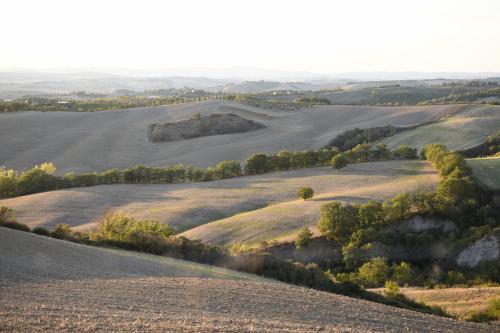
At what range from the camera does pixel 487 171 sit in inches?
2179

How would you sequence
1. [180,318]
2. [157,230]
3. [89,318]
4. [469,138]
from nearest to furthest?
[89,318]
[180,318]
[157,230]
[469,138]

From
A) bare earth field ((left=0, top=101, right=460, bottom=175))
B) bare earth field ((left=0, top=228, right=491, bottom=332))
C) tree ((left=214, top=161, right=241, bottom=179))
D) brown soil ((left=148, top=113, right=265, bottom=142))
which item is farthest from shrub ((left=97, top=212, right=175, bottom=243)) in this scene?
brown soil ((left=148, top=113, right=265, bottom=142))

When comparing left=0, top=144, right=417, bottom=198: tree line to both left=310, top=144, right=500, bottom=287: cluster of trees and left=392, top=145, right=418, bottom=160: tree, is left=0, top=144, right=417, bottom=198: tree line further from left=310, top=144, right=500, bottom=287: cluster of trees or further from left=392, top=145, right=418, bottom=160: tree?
left=310, top=144, right=500, bottom=287: cluster of trees

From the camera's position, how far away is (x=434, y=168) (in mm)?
62719

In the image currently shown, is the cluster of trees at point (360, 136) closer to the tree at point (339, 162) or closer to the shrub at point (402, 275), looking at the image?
the tree at point (339, 162)

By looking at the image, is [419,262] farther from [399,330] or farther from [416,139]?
[416,139]

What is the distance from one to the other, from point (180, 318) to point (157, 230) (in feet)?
74.7

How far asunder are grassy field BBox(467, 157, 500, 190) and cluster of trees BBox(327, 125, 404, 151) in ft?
106

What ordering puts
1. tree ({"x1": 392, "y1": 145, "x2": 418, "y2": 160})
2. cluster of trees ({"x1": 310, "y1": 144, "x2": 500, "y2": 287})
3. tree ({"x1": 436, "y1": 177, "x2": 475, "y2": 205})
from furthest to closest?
tree ({"x1": 392, "y1": 145, "x2": 418, "y2": 160})
tree ({"x1": 436, "y1": 177, "x2": 475, "y2": 205})
cluster of trees ({"x1": 310, "y1": 144, "x2": 500, "y2": 287})

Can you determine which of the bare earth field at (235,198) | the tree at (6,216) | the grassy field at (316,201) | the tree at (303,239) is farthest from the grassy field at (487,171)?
the tree at (6,216)

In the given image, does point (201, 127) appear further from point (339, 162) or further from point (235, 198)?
point (235, 198)

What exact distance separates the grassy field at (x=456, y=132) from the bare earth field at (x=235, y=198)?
16432 millimetres

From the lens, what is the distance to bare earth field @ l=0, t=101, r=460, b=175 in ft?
284

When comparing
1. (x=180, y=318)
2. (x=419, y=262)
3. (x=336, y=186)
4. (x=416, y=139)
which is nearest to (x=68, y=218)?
(x=336, y=186)
